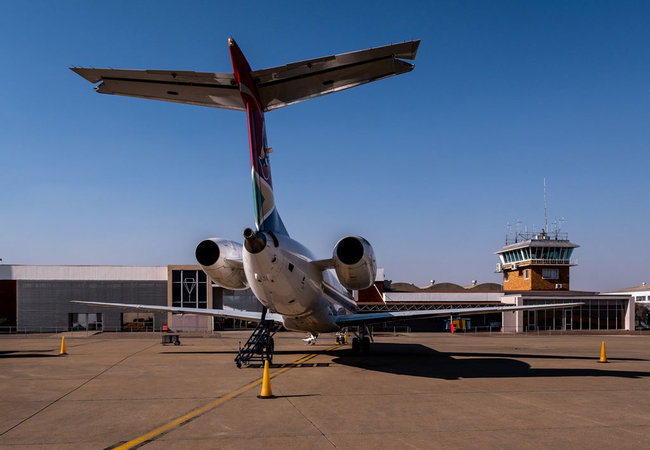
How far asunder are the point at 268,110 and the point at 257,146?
3.94 feet

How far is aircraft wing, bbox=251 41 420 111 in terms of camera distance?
10602 millimetres

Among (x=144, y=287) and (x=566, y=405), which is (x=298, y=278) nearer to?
(x=566, y=405)

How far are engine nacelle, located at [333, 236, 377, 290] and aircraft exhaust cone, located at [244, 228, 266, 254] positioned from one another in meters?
2.05

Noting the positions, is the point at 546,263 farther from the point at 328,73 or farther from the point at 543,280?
the point at 328,73

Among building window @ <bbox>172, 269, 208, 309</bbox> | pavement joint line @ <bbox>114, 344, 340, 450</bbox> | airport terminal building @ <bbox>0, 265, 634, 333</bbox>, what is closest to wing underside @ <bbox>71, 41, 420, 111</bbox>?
pavement joint line @ <bbox>114, 344, 340, 450</bbox>

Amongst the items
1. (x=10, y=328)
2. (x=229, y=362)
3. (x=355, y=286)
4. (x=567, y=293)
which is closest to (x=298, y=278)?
(x=355, y=286)

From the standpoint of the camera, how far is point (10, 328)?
41438 millimetres

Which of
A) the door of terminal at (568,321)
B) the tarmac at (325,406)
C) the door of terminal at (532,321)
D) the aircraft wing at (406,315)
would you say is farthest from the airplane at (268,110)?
the door of terminal at (568,321)

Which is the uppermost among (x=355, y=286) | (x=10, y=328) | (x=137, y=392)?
(x=355, y=286)

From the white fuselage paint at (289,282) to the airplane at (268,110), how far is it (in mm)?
26

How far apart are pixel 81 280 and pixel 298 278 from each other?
35794 millimetres

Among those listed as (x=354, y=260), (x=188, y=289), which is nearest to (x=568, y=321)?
(x=188, y=289)

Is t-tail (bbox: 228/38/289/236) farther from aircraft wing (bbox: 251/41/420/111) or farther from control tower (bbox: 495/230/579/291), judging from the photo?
control tower (bbox: 495/230/579/291)

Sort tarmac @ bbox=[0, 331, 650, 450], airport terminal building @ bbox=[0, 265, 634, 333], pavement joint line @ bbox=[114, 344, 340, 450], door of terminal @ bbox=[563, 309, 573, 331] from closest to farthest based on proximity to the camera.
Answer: pavement joint line @ bbox=[114, 344, 340, 450] → tarmac @ bbox=[0, 331, 650, 450] → airport terminal building @ bbox=[0, 265, 634, 333] → door of terminal @ bbox=[563, 309, 573, 331]
